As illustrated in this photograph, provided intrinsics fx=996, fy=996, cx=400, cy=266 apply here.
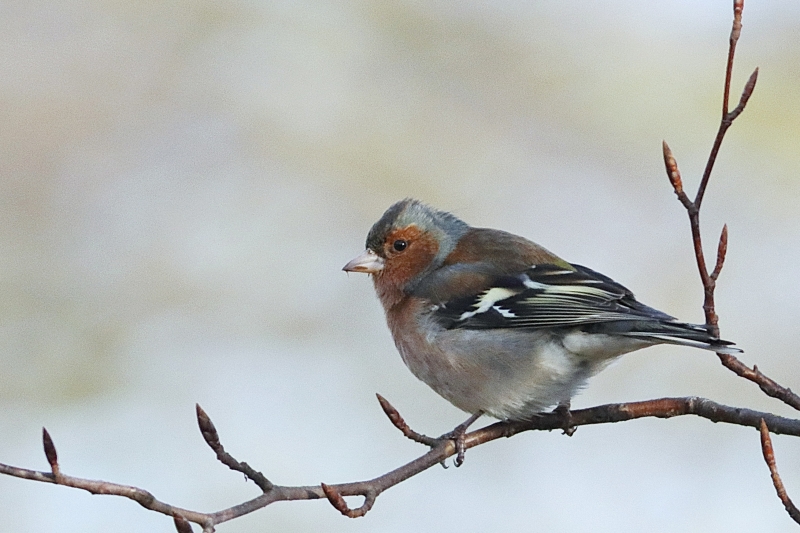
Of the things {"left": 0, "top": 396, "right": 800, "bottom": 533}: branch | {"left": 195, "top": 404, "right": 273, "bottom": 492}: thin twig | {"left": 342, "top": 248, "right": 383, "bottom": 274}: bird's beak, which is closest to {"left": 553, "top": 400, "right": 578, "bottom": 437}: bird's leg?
{"left": 0, "top": 396, "right": 800, "bottom": 533}: branch

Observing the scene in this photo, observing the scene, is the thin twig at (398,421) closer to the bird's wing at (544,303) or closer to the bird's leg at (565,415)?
the bird's leg at (565,415)

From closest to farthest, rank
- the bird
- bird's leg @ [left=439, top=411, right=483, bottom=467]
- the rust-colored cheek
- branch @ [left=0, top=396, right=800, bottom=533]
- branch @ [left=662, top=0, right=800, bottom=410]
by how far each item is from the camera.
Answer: branch @ [left=0, top=396, right=800, bottom=533] → branch @ [left=662, top=0, right=800, bottom=410] → bird's leg @ [left=439, top=411, right=483, bottom=467] → the bird → the rust-colored cheek

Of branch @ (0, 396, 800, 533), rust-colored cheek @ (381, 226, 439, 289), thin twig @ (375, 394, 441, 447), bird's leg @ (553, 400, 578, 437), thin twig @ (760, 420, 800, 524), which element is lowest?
thin twig @ (760, 420, 800, 524)

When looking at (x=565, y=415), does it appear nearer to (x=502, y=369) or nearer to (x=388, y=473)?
(x=502, y=369)

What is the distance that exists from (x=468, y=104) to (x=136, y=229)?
3.56m

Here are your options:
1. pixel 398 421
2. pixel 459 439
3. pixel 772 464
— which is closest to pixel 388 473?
pixel 398 421

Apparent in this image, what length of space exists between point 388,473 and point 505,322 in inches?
54.5

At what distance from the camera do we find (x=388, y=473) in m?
2.97

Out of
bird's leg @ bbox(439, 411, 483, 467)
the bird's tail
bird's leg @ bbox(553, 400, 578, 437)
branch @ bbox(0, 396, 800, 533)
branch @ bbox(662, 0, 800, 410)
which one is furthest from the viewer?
bird's leg @ bbox(553, 400, 578, 437)

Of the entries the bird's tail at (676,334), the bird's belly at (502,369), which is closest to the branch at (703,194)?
the bird's tail at (676,334)

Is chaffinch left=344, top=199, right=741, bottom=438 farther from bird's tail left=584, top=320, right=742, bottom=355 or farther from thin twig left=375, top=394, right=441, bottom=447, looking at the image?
thin twig left=375, top=394, right=441, bottom=447

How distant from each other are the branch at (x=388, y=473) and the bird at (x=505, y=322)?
0.16m

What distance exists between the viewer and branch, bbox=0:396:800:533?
2.38 metres

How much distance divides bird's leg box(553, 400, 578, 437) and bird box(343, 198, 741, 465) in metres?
0.02
